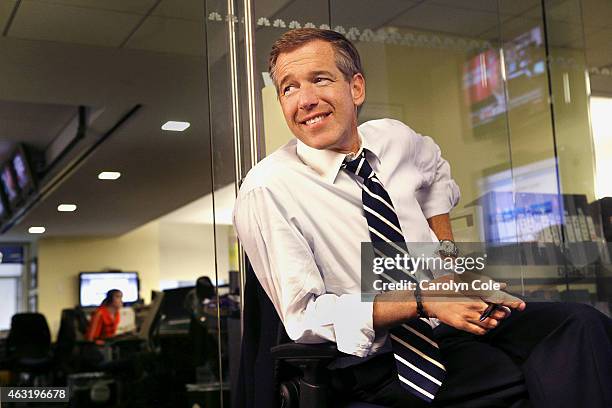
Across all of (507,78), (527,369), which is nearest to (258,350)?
(527,369)

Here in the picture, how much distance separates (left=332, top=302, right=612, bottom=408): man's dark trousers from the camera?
5.80 ft

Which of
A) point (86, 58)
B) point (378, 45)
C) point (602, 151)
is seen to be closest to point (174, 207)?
point (86, 58)

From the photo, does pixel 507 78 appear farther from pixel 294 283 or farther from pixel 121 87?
pixel 121 87

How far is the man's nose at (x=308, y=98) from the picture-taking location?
7.70ft

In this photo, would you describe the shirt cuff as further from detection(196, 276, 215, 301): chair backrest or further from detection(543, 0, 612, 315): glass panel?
detection(196, 276, 215, 301): chair backrest

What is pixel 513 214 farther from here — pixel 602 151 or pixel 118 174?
pixel 118 174

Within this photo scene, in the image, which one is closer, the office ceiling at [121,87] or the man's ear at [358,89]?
the man's ear at [358,89]

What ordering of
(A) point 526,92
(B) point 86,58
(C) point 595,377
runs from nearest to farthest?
(C) point 595,377, (A) point 526,92, (B) point 86,58

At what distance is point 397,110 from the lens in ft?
8.63

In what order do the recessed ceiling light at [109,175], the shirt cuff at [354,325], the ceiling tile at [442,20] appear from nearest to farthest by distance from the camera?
the shirt cuff at [354,325] → the ceiling tile at [442,20] → the recessed ceiling light at [109,175]

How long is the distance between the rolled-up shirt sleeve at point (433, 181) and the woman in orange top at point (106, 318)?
180cm

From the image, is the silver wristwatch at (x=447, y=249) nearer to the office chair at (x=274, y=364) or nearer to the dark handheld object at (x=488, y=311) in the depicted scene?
the dark handheld object at (x=488, y=311)

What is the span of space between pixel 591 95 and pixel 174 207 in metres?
1.94

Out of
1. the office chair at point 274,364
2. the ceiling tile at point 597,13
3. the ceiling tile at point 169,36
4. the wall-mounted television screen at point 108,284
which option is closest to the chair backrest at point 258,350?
the office chair at point 274,364
